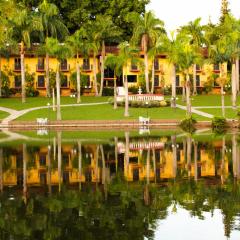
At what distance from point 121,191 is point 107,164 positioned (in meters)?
6.52

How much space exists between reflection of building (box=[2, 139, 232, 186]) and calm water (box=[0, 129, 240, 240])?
4 centimetres

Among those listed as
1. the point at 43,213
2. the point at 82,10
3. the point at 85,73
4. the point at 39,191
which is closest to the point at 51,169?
the point at 39,191

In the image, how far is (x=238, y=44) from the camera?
191 ft

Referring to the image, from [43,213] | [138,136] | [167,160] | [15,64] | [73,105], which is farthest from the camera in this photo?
[15,64]

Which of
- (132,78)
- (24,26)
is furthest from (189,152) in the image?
(132,78)

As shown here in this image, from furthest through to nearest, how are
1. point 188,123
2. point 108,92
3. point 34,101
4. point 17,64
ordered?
point 17,64, point 108,92, point 34,101, point 188,123

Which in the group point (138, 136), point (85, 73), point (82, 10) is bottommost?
point (138, 136)

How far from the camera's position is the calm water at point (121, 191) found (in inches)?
545

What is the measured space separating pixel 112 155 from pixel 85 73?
49.9m

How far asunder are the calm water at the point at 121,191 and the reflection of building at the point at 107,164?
0.13 ft

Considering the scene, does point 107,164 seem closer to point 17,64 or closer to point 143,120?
point 143,120

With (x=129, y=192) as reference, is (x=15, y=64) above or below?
above

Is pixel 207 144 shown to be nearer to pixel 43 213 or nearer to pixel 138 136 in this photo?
pixel 138 136

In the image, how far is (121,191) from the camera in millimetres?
18672
